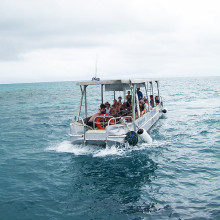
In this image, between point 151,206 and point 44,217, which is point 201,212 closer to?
point 151,206

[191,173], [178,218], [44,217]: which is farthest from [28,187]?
[191,173]

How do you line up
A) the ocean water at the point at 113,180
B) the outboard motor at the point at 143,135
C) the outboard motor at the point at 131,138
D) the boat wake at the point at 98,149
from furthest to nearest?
the outboard motor at the point at 143,135 → the boat wake at the point at 98,149 → the outboard motor at the point at 131,138 → the ocean water at the point at 113,180

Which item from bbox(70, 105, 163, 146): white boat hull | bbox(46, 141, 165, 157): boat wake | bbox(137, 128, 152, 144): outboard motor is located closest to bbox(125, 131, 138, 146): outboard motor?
bbox(70, 105, 163, 146): white boat hull

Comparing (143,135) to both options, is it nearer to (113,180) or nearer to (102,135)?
(102,135)

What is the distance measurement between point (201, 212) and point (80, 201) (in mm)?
3488

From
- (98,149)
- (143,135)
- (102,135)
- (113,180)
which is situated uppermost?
(102,135)

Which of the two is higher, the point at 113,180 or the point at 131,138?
the point at 131,138

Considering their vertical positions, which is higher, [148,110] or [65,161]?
[148,110]

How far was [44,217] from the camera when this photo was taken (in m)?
7.06

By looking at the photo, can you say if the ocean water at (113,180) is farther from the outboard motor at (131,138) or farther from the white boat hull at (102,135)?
the outboard motor at (131,138)

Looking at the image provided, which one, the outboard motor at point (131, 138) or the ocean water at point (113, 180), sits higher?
the outboard motor at point (131, 138)

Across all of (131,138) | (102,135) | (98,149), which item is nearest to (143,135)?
(131,138)

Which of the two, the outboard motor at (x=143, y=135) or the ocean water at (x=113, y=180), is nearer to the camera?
the ocean water at (x=113, y=180)

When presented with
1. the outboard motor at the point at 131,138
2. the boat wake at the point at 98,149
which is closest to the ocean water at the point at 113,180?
the boat wake at the point at 98,149
